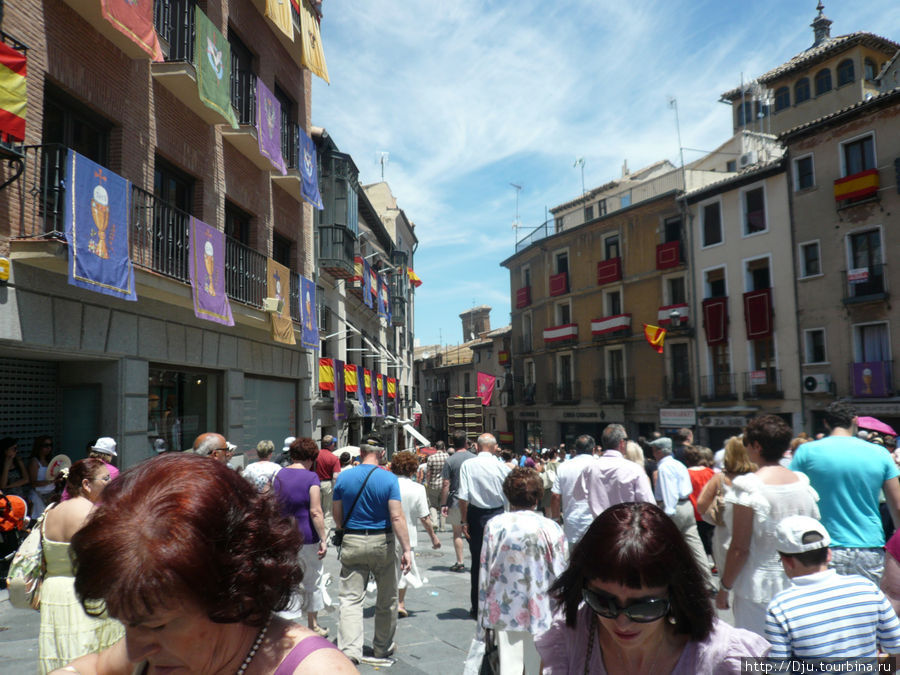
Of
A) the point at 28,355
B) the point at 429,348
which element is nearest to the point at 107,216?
the point at 28,355

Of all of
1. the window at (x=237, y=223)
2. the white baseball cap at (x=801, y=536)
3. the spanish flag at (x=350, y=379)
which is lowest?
the white baseball cap at (x=801, y=536)

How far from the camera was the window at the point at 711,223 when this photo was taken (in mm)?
27742

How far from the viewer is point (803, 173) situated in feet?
80.5

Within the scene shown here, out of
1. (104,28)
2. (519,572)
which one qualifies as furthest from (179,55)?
(519,572)

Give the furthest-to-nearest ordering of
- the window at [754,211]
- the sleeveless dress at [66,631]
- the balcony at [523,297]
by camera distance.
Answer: the balcony at [523,297] < the window at [754,211] < the sleeveless dress at [66,631]

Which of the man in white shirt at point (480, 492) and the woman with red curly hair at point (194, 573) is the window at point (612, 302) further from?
the woman with red curly hair at point (194, 573)

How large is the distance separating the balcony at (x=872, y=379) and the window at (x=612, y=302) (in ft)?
40.4

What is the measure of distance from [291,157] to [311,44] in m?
2.87

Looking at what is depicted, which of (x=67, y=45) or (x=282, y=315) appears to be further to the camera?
(x=282, y=315)

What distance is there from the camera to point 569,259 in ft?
118

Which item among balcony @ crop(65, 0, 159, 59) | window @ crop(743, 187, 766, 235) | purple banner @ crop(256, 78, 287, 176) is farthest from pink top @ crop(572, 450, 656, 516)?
window @ crop(743, 187, 766, 235)

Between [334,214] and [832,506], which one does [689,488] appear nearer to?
[832,506]

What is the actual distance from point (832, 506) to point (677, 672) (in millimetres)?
3040

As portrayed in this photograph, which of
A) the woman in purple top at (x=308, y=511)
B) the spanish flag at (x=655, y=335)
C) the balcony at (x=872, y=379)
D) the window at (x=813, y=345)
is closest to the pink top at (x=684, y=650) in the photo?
the woman in purple top at (x=308, y=511)
